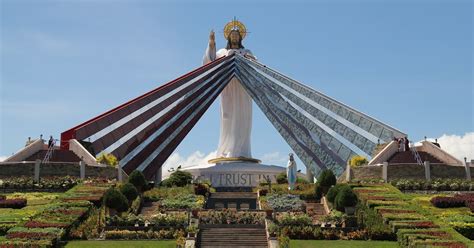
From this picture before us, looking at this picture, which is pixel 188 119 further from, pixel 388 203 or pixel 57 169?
pixel 388 203

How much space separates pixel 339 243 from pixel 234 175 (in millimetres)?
20221

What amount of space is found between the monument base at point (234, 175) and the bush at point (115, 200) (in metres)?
16.2

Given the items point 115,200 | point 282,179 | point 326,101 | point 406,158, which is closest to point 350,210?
point 115,200

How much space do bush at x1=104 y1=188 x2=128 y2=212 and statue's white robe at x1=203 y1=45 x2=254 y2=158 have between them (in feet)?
66.0

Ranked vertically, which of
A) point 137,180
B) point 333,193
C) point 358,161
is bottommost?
point 333,193

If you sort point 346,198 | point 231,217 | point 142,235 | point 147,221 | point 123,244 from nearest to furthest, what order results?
1. point 123,244
2. point 142,235
3. point 147,221
4. point 231,217
5. point 346,198

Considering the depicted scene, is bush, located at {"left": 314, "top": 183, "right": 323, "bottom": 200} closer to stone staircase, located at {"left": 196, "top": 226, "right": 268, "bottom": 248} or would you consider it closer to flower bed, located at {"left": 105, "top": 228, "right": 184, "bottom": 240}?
stone staircase, located at {"left": 196, "top": 226, "right": 268, "bottom": 248}

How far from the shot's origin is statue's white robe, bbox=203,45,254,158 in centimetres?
3978

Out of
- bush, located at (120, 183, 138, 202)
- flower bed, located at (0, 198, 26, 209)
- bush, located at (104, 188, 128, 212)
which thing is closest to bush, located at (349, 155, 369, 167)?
bush, located at (120, 183, 138, 202)

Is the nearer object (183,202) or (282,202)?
(183,202)

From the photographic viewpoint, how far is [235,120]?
1580 inches

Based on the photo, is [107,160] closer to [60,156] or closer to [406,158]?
[60,156]

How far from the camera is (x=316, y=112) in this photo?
3409cm

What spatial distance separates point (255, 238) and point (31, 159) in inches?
609
